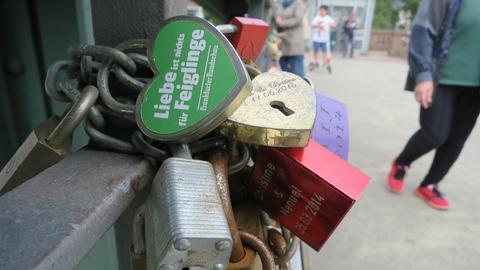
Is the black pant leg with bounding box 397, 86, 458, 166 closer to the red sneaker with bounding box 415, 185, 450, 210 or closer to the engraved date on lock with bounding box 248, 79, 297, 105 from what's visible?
the red sneaker with bounding box 415, 185, 450, 210

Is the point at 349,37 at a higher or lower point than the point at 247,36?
lower

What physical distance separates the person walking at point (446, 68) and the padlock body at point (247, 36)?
1245mm

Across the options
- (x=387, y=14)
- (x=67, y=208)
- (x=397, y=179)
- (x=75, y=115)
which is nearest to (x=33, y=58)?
(x=75, y=115)

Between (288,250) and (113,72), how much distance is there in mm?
294

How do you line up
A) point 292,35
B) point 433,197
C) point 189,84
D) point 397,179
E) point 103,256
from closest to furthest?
1. point 189,84
2. point 103,256
3. point 433,197
4. point 397,179
5. point 292,35

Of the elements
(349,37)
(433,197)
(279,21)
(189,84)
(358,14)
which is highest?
(189,84)

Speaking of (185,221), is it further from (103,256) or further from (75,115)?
(103,256)

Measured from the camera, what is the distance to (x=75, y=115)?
37 cm

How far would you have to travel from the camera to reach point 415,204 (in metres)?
2.08

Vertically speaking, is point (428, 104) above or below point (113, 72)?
below

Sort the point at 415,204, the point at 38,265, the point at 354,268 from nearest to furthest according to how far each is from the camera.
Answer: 1. the point at 38,265
2. the point at 354,268
3. the point at 415,204

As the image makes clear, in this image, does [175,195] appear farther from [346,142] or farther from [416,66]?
[416,66]

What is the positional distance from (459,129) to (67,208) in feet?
6.31

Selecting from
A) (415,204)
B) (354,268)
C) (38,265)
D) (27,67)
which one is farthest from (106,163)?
(415,204)
